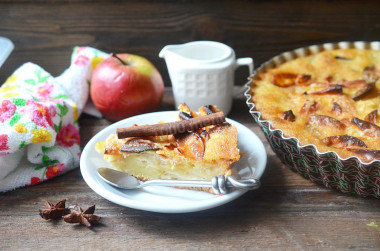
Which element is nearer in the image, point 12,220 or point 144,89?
point 12,220

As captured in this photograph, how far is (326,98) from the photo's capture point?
166 centimetres

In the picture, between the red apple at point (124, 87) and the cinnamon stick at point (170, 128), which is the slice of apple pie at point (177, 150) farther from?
the red apple at point (124, 87)

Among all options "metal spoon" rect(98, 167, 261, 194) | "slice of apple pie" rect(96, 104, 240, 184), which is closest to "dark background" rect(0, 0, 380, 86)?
"slice of apple pie" rect(96, 104, 240, 184)

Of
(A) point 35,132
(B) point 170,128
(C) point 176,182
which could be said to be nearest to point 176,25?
(B) point 170,128

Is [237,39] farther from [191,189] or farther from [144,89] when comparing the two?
[191,189]

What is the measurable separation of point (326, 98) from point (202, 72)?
0.53 meters

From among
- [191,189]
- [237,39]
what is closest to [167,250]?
[191,189]

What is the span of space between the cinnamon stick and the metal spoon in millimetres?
140

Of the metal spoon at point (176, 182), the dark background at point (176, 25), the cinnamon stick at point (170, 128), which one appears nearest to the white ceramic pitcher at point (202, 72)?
the dark background at point (176, 25)

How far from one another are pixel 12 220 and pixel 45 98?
61 cm

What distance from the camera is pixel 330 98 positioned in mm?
1649

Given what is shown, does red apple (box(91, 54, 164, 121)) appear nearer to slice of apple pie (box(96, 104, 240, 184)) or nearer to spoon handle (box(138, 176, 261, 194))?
slice of apple pie (box(96, 104, 240, 184))

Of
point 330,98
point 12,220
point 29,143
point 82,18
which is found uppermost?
point 82,18

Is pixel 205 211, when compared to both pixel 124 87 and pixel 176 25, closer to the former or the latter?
pixel 124 87
